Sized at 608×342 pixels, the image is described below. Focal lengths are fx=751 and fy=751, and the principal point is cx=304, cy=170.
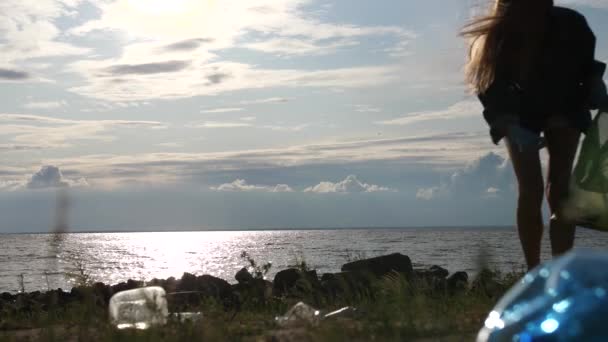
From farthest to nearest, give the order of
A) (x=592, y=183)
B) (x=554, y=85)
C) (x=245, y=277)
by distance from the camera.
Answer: (x=245, y=277)
(x=554, y=85)
(x=592, y=183)

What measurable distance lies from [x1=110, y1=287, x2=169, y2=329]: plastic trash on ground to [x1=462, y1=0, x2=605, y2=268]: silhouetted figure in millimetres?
2179

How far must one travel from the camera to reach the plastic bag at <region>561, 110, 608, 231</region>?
13.6 feet

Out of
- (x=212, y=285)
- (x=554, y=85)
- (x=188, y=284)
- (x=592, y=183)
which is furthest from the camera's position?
(x=188, y=284)

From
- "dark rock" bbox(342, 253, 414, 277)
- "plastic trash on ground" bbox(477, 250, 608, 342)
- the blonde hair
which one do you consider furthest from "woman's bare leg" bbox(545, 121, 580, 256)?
"dark rock" bbox(342, 253, 414, 277)

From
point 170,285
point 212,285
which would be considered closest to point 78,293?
point 212,285

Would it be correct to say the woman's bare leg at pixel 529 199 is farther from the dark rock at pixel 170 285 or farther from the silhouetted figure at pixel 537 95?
the dark rock at pixel 170 285

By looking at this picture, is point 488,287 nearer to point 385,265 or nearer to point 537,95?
point 537,95

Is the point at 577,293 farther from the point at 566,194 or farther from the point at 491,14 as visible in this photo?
the point at 491,14

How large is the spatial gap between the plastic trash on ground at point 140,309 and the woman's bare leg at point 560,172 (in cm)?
233

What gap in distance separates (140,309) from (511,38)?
274 cm

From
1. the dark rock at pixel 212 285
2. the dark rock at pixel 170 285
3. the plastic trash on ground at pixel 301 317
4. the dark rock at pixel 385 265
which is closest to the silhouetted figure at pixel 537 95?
the plastic trash on ground at pixel 301 317

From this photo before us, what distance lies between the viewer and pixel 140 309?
4.48 m

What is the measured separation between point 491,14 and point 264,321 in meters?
2.38

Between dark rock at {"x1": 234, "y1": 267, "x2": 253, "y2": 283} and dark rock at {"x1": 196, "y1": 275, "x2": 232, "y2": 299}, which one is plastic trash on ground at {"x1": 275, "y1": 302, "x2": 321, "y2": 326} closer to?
dark rock at {"x1": 234, "y1": 267, "x2": 253, "y2": 283}
